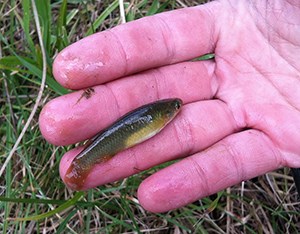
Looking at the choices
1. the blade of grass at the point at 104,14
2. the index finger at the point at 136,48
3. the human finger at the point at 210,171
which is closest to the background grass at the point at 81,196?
the blade of grass at the point at 104,14

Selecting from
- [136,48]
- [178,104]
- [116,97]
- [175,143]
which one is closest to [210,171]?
[175,143]

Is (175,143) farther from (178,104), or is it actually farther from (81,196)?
(81,196)

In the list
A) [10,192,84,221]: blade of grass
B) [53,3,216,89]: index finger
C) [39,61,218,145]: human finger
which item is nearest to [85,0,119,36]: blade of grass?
[53,3,216,89]: index finger

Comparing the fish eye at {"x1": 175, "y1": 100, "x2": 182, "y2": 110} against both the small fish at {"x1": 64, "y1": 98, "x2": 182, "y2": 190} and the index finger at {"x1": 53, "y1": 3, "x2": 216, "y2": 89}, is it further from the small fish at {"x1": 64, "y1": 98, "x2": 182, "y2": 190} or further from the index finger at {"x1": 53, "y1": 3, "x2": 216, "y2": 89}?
the index finger at {"x1": 53, "y1": 3, "x2": 216, "y2": 89}

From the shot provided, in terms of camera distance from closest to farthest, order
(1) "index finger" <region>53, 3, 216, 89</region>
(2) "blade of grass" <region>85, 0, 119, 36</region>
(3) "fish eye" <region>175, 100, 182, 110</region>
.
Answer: (1) "index finger" <region>53, 3, 216, 89</region>
(3) "fish eye" <region>175, 100, 182, 110</region>
(2) "blade of grass" <region>85, 0, 119, 36</region>

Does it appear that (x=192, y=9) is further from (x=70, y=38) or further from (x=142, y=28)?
(x=70, y=38)

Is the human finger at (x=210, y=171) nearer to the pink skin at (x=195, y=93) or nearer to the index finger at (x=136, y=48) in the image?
the pink skin at (x=195, y=93)

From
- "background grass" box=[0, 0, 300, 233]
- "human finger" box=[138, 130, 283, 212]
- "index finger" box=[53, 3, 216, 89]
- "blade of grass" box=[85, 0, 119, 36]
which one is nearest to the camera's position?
"human finger" box=[138, 130, 283, 212]
